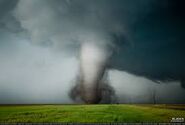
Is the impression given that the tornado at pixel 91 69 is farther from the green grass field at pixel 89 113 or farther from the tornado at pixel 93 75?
the green grass field at pixel 89 113

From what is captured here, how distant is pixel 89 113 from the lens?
337 inches

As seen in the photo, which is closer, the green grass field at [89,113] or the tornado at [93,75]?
the green grass field at [89,113]

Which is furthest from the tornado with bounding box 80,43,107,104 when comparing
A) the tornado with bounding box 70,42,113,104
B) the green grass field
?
the green grass field

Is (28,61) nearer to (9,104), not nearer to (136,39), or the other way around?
(9,104)

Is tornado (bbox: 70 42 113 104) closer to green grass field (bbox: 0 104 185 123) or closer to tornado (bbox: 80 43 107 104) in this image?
tornado (bbox: 80 43 107 104)

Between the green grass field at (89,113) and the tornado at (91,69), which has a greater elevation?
the tornado at (91,69)

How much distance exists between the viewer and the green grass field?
8531 mm

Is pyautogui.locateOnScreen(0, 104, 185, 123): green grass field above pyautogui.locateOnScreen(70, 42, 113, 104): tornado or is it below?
below

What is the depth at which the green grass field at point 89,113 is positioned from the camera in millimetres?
8531

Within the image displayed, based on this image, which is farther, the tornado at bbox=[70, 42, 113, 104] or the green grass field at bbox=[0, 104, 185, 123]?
the tornado at bbox=[70, 42, 113, 104]

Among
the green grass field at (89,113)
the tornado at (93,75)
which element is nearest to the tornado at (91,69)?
the tornado at (93,75)

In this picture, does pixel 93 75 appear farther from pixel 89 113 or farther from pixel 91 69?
pixel 89 113

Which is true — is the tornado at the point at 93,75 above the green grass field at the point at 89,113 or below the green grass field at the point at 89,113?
above

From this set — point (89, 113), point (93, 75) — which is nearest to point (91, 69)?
point (93, 75)
